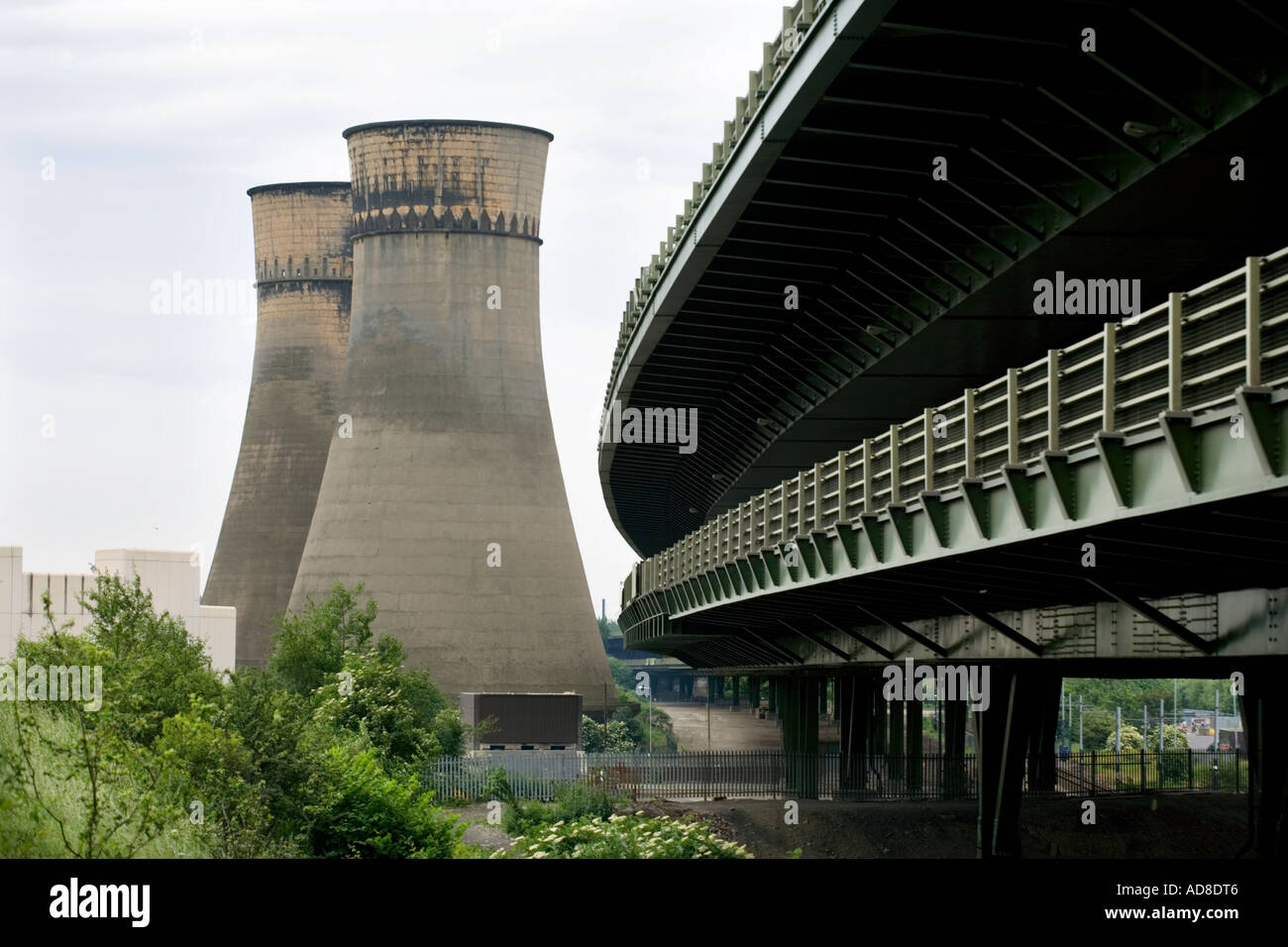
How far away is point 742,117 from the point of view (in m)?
28.8

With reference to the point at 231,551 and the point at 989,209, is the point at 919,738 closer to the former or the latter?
the point at 989,209

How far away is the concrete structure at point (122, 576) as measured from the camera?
141 ft

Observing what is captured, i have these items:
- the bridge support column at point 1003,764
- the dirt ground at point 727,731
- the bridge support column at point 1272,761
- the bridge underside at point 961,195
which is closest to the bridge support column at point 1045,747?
the bridge underside at point 961,195

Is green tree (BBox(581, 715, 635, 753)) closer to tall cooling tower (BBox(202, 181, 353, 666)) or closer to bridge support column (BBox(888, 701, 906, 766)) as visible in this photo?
tall cooling tower (BBox(202, 181, 353, 666))

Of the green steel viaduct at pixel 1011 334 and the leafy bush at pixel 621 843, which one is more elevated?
the green steel viaduct at pixel 1011 334

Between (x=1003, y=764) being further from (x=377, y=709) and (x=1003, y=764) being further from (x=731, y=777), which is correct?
(x=377, y=709)

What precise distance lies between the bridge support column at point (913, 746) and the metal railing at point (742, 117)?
1618cm

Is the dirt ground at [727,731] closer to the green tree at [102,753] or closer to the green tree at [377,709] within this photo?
the green tree at [377,709]

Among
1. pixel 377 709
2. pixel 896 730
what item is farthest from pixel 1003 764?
pixel 896 730

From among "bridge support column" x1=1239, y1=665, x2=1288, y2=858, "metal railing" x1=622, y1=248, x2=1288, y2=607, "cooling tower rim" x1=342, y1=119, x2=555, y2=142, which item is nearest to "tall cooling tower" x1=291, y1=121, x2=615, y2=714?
"cooling tower rim" x1=342, y1=119, x2=555, y2=142

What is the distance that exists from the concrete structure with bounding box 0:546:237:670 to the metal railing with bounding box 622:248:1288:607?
19441 mm
